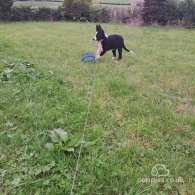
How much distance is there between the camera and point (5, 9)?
16.1 m

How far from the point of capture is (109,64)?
17.9 feet

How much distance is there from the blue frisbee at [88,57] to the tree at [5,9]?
42.6ft

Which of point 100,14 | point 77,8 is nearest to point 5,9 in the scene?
point 77,8

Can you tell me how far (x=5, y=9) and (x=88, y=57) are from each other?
13218mm

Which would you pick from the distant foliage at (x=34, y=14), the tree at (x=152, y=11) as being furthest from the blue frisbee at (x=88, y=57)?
the distant foliage at (x=34, y=14)

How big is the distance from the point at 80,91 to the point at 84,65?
5.33 ft

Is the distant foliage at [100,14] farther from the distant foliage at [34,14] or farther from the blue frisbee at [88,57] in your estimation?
the blue frisbee at [88,57]

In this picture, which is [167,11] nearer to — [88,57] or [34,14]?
[34,14]

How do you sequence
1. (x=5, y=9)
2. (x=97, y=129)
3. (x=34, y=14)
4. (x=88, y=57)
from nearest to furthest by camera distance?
(x=97, y=129) < (x=88, y=57) < (x=5, y=9) < (x=34, y=14)

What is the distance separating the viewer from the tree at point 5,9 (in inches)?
622

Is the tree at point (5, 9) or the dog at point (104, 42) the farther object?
the tree at point (5, 9)

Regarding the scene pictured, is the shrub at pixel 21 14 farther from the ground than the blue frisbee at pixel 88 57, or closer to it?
farther from the ground

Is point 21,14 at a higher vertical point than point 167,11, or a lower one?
lower

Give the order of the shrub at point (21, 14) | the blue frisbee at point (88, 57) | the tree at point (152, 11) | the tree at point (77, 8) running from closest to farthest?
the blue frisbee at point (88, 57), the tree at point (152, 11), the shrub at point (21, 14), the tree at point (77, 8)
